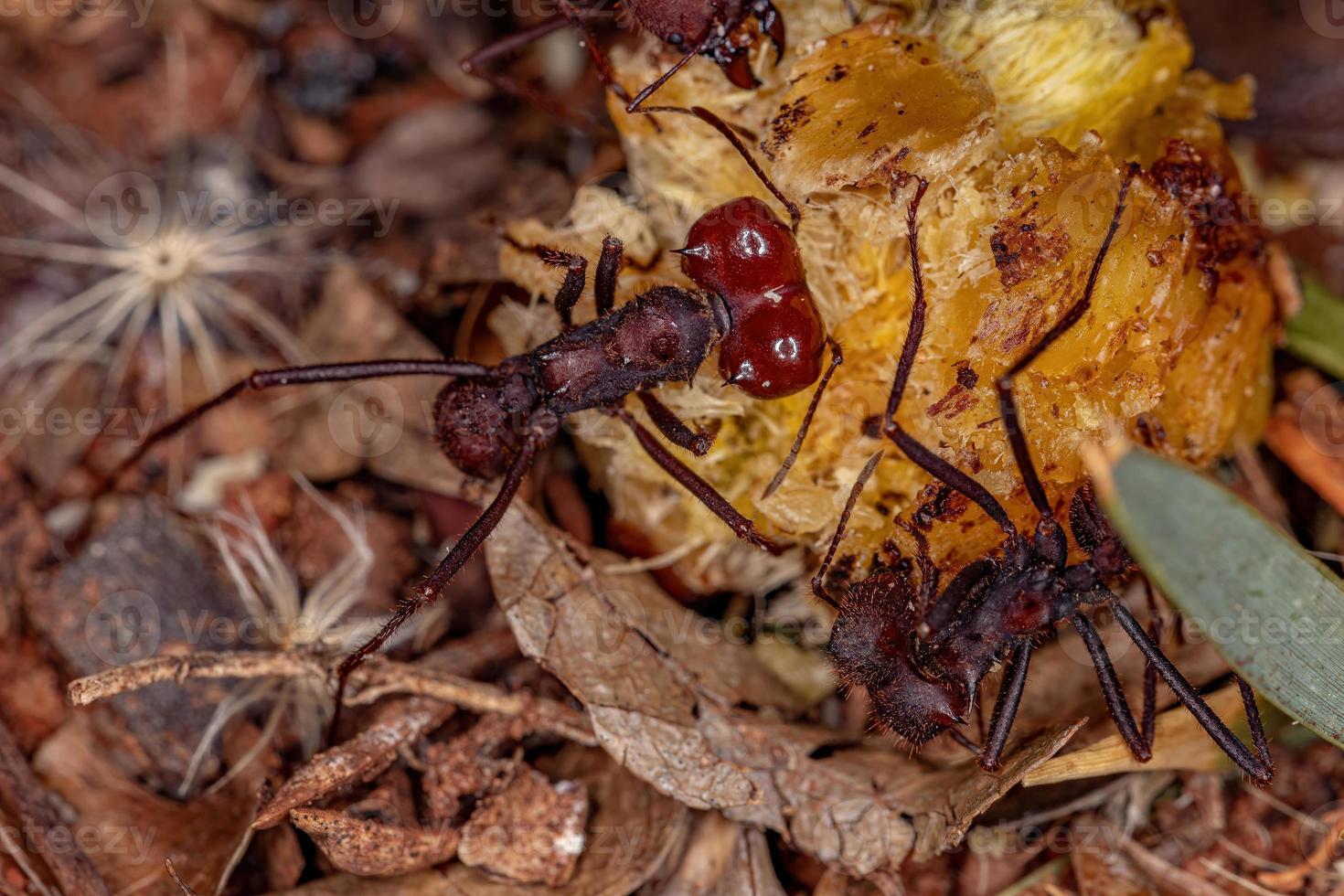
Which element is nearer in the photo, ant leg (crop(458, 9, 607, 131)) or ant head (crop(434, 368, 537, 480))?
ant head (crop(434, 368, 537, 480))

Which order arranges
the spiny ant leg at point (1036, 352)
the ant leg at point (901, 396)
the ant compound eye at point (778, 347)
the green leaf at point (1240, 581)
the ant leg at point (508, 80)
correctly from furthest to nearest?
the ant leg at point (508, 80) → the ant compound eye at point (778, 347) → the ant leg at point (901, 396) → the spiny ant leg at point (1036, 352) → the green leaf at point (1240, 581)

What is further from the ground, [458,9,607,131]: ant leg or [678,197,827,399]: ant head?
[458,9,607,131]: ant leg

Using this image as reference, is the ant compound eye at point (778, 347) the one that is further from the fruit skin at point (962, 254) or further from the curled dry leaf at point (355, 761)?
the curled dry leaf at point (355, 761)

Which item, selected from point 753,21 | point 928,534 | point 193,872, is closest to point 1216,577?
point 928,534

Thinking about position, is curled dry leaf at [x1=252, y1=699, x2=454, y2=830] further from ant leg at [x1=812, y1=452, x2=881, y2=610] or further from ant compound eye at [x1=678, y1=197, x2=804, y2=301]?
ant compound eye at [x1=678, y1=197, x2=804, y2=301]

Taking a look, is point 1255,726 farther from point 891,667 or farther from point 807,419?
point 807,419

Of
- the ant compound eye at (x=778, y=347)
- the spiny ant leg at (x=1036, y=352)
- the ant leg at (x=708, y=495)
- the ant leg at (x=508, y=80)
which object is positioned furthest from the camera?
the ant leg at (x=508, y=80)

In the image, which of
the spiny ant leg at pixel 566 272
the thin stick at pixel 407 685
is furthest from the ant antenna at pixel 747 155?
the thin stick at pixel 407 685

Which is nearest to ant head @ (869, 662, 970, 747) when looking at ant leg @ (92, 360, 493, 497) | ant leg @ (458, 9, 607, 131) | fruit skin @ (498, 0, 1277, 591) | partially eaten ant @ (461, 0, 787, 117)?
fruit skin @ (498, 0, 1277, 591)
